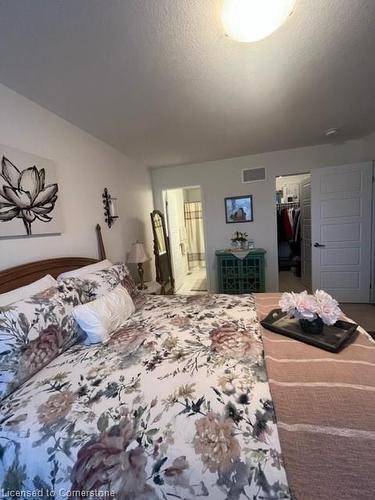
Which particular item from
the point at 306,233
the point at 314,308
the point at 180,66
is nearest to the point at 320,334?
the point at 314,308

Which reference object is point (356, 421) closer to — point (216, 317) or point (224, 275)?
point (216, 317)

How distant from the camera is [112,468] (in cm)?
69

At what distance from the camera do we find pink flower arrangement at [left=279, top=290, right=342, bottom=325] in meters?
1.22

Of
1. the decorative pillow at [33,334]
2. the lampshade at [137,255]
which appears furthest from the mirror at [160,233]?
the decorative pillow at [33,334]

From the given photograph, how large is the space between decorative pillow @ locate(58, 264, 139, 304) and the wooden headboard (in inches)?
8.9

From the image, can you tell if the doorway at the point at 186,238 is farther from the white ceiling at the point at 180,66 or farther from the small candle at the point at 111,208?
the white ceiling at the point at 180,66

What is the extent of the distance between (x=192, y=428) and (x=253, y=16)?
66.7 inches

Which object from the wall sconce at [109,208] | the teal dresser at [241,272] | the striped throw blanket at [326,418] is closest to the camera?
the striped throw blanket at [326,418]

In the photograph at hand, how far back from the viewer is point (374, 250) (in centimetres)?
306

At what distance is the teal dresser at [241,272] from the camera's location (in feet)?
11.3

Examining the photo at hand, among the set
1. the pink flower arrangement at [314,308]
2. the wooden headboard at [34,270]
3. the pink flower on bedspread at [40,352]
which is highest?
the wooden headboard at [34,270]

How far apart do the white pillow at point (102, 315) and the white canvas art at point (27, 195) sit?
2.38 feet

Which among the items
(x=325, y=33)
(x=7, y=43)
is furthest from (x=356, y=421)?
(x=7, y=43)

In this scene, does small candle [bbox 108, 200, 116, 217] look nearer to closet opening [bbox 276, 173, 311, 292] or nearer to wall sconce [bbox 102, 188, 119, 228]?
wall sconce [bbox 102, 188, 119, 228]
